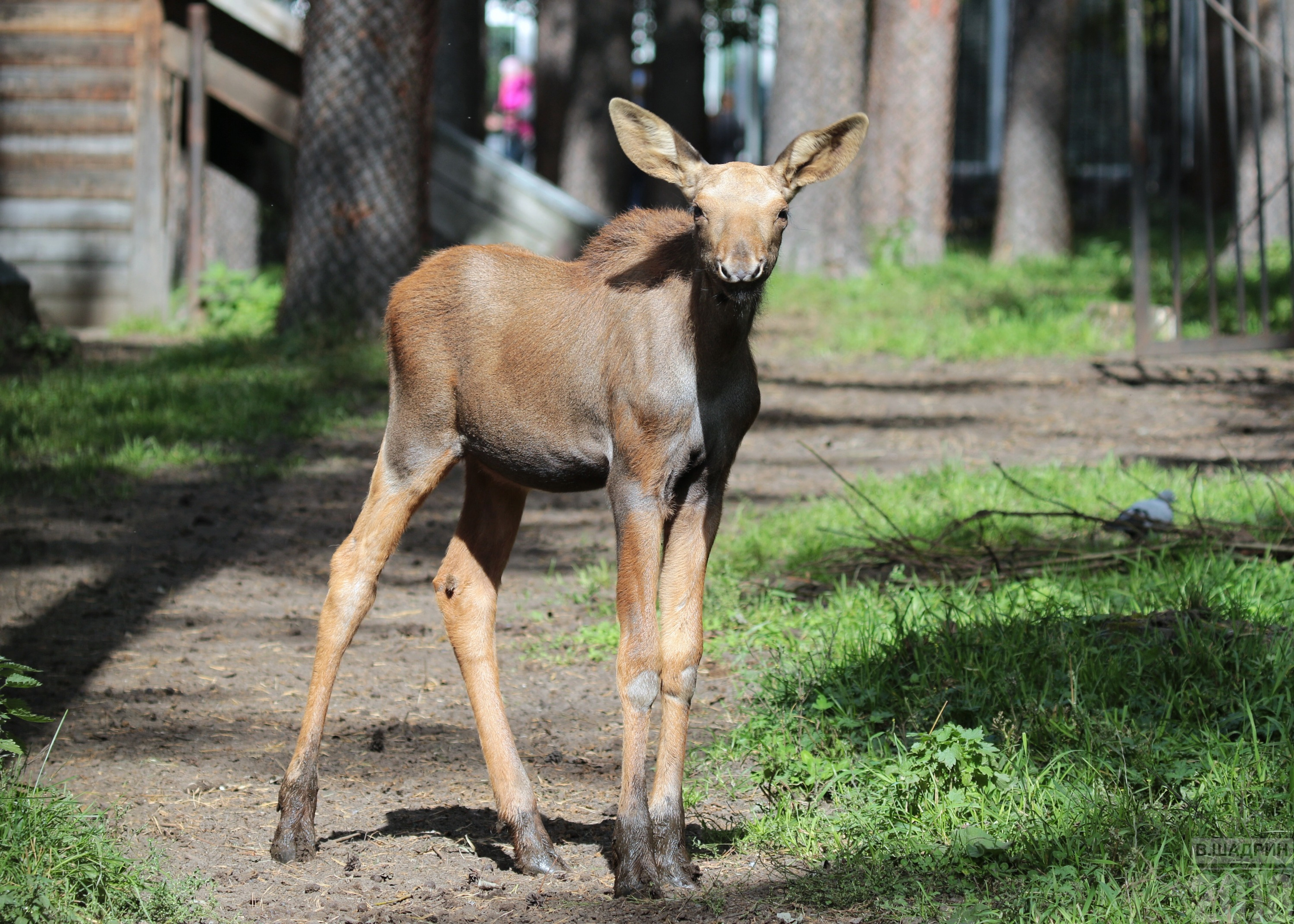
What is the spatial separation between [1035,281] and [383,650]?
12001mm

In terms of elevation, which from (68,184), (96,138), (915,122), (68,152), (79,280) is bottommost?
(79,280)

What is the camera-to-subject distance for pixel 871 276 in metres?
16.1

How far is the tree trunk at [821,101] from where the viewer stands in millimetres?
15992

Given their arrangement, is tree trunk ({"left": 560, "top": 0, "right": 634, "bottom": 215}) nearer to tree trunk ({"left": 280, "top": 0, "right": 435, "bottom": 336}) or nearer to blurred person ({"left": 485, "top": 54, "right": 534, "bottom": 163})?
blurred person ({"left": 485, "top": 54, "right": 534, "bottom": 163})

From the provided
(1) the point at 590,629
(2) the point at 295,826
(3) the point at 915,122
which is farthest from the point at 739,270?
(3) the point at 915,122

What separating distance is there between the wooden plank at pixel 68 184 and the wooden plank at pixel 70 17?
127cm

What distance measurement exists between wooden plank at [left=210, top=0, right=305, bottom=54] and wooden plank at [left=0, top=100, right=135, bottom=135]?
4.29 ft

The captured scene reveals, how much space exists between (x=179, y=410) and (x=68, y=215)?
13.6ft

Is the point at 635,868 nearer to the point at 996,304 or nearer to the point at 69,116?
the point at 69,116

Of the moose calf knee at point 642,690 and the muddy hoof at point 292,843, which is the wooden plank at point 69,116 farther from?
the moose calf knee at point 642,690

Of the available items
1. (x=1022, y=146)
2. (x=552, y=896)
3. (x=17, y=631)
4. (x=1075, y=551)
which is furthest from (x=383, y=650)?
(x=1022, y=146)

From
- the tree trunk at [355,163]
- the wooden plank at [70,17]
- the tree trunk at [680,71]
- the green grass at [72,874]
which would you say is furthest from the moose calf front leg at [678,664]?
the tree trunk at [680,71]

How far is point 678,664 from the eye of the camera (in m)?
3.82

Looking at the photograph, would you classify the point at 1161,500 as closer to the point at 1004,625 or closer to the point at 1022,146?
the point at 1004,625
